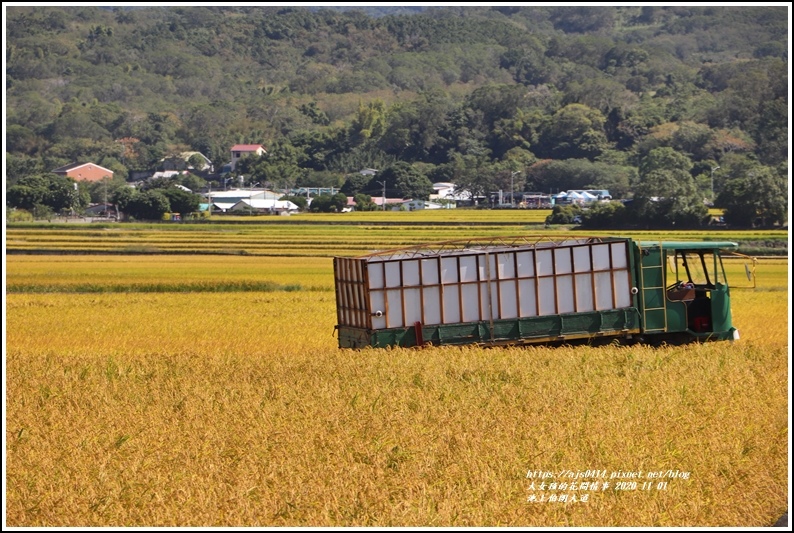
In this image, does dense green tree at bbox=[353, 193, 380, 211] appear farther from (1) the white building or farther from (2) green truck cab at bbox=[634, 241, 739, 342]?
(2) green truck cab at bbox=[634, 241, 739, 342]

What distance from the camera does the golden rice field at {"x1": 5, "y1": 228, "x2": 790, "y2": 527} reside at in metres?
10.5

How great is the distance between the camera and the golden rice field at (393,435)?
34.4 feet

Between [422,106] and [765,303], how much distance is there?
163299 mm

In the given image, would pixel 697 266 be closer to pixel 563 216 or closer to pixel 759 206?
pixel 759 206

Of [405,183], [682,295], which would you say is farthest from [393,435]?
[405,183]

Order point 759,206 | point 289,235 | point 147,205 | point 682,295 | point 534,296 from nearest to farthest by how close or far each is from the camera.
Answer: point 534,296, point 682,295, point 759,206, point 289,235, point 147,205

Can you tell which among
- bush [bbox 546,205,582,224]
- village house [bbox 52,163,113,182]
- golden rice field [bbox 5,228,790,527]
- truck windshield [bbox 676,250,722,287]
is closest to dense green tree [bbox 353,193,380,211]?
bush [bbox 546,205,582,224]

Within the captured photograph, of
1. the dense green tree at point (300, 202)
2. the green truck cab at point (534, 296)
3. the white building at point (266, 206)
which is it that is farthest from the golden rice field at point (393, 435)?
the dense green tree at point (300, 202)

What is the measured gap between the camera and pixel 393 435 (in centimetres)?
1300

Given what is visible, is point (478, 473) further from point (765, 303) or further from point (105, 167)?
point (105, 167)

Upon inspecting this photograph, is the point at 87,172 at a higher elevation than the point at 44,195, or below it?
higher

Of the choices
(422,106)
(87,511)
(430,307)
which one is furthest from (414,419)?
(422,106)

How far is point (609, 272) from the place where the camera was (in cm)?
2136

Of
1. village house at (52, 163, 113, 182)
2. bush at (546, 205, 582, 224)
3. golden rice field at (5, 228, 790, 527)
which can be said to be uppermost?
village house at (52, 163, 113, 182)
